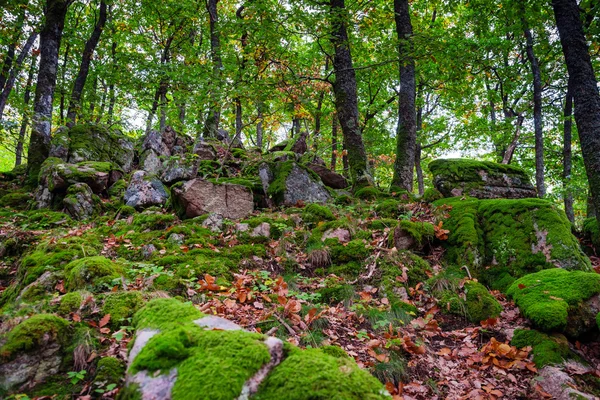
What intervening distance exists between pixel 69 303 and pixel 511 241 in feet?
21.2

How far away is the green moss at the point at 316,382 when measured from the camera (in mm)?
1774

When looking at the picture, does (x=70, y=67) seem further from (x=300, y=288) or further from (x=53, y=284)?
(x=300, y=288)

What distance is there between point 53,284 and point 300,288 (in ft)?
10.6

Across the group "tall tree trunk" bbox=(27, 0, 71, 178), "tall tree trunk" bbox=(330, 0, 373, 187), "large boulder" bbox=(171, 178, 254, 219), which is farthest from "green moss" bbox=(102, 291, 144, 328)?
"tall tree trunk" bbox=(27, 0, 71, 178)

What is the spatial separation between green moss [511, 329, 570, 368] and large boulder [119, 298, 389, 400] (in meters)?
2.75

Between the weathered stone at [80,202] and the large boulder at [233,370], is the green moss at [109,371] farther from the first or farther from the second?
the weathered stone at [80,202]

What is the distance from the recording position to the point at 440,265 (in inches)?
222

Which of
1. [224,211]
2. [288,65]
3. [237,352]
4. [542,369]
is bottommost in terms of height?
[542,369]

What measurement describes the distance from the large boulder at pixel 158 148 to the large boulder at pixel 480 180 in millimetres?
8178

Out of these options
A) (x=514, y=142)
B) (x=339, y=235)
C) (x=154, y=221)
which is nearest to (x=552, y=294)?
(x=339, y=235)

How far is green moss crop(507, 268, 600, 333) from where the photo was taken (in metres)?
3.83

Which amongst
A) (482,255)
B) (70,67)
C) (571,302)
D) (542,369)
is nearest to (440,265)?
(482,255)

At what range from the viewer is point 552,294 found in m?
4.13

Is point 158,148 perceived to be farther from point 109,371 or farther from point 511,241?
point 511,241
